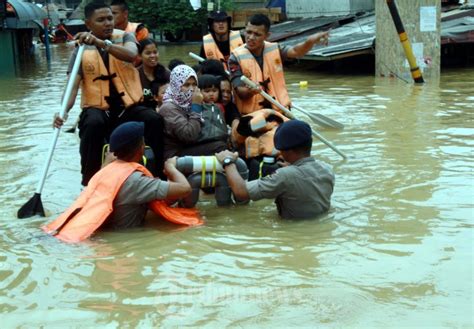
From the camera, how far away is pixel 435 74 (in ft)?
46.5

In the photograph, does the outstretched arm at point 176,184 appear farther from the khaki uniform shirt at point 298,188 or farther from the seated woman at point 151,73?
the seated woman at point 151,73

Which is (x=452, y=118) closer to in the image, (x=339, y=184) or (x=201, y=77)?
(x=339, y=184)

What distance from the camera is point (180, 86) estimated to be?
19.8 feet

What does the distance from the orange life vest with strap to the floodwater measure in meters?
0.12

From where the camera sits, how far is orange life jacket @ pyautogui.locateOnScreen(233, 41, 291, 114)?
6.86m

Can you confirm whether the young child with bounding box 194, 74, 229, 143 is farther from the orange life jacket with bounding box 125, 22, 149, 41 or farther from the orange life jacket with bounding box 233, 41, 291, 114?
the orange life jacket with bounding box 125, 22, 149, 41

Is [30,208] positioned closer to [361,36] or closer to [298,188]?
[298,188]

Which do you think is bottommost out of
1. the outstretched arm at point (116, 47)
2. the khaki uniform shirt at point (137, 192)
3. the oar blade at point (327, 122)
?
the oar blade at point (327, 122)

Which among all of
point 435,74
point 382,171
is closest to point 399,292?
point 382,171

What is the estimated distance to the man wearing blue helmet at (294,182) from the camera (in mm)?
5289

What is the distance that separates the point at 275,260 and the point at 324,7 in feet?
70.0

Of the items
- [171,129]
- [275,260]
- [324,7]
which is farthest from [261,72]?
[324,7]

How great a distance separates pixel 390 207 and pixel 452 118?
14.1ft

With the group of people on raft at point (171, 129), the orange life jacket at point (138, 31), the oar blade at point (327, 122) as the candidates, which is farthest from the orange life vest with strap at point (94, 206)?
the oar blade at point (327, 122)
